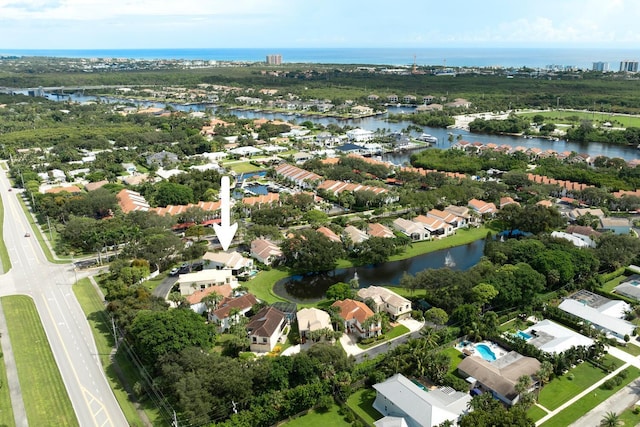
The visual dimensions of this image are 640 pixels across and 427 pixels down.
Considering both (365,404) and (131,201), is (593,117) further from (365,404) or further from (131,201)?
(365,404)

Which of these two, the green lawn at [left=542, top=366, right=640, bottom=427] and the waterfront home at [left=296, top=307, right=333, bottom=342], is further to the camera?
the waterfront home at [left=296, top=307, right=333, bottom=342]

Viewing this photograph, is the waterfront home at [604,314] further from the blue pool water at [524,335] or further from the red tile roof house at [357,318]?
the red tile roof house at [357,318]

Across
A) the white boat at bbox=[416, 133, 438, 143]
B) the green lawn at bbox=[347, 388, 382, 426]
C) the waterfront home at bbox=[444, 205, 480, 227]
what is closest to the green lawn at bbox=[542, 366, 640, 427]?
the green lawn at bbox=[347, 388, 382, 426]

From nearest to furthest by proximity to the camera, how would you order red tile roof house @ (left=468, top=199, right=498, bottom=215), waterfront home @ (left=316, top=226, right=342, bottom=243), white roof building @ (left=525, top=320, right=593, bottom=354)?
white roof building @ (left=525, top=320, right=593, bottom=354), waterfront home @ (left=316, top=226, right=342, bottom=243), red tile roof house @ (left=468, top=199, right=498, bottom=215)

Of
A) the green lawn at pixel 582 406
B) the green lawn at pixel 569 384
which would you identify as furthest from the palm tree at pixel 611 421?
the green lawn at pixel 569 384

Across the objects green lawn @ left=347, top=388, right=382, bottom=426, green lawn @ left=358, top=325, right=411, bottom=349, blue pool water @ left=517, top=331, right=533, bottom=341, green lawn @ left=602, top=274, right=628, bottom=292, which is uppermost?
green lawn @ left=602, top=274, right=628, bottom=292

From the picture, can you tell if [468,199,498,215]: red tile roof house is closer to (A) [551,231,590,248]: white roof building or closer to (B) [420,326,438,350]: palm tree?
(A) [551,231,590,248]: white roof building

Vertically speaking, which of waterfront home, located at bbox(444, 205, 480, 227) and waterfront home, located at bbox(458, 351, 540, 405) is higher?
waterfront home, located at bbox(444, 205, 480, 227)
